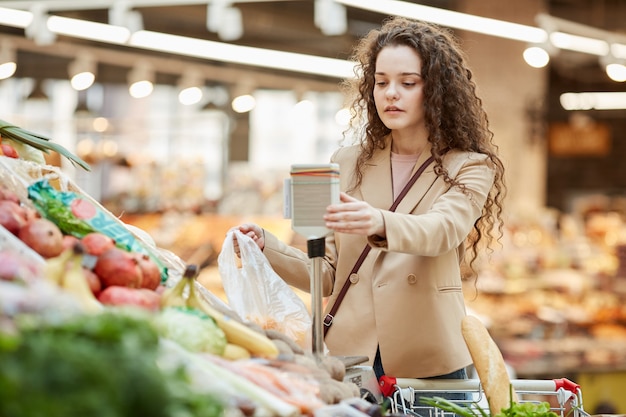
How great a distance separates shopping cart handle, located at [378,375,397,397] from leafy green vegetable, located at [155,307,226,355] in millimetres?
660

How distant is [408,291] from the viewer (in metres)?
2.59

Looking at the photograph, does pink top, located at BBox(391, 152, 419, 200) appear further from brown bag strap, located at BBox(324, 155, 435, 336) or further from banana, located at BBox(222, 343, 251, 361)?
banana, located at BBox(222, 343, 251, 361)

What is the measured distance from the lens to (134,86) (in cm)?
1045

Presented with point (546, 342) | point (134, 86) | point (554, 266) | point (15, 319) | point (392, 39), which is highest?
point (134, 86)

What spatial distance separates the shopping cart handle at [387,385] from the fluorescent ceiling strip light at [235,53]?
5.96 metres


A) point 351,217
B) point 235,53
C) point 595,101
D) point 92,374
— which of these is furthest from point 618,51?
point 92,374

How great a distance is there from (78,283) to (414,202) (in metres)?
1.11

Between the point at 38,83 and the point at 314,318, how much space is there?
970 centimetres

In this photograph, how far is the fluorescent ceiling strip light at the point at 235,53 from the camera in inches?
332

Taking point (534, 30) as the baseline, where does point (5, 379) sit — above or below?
below

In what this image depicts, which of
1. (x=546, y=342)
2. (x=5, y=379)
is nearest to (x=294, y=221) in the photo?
(x=5, y=379)

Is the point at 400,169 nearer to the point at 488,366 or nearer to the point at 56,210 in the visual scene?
the point at 488,366

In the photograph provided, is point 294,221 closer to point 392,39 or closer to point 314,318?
point 314,318

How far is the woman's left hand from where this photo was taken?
2023 mm
